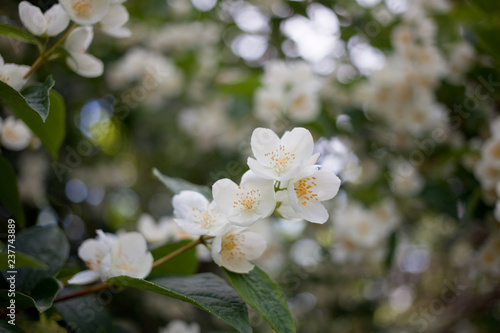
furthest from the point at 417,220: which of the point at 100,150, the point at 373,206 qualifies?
the point at 100,150

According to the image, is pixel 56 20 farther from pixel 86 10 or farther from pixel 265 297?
pixel 265 297

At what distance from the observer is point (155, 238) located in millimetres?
1146

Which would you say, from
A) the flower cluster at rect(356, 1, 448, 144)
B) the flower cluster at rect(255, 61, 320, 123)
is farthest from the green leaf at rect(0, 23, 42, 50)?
the flower cluster at rect(356, 1, 448, 144)

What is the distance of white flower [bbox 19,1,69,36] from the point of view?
78 cm

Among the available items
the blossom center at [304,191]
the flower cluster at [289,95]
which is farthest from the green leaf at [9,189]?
the flower cluster at [289,95]

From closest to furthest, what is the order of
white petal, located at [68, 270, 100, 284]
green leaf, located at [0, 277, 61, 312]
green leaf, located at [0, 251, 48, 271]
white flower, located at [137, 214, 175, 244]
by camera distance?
1. green leaf, located at [0, 251, 48, 271]
2. green leaf, located at [0, 277, 61, 312]
3. white petal, located at [68, 270, 100, 284]
4. white flower, located at [137, 214, 175, 244]

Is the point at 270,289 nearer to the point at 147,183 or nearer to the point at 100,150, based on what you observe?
the point at 100,150

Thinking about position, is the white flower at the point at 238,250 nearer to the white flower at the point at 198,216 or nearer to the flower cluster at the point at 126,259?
the white flower at the point at 198,216

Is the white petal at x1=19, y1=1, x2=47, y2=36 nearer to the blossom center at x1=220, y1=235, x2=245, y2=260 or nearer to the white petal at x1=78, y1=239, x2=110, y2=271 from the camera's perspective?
the white petal at x1=78, y1=239, x2=110, y2=271

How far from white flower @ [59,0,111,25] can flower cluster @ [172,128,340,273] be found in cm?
41

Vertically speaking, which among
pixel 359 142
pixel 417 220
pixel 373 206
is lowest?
pixel 417 220

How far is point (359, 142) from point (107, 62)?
142cm

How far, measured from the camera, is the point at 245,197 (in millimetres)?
680

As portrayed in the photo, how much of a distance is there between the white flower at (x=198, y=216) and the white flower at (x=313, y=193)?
0.11 meters
